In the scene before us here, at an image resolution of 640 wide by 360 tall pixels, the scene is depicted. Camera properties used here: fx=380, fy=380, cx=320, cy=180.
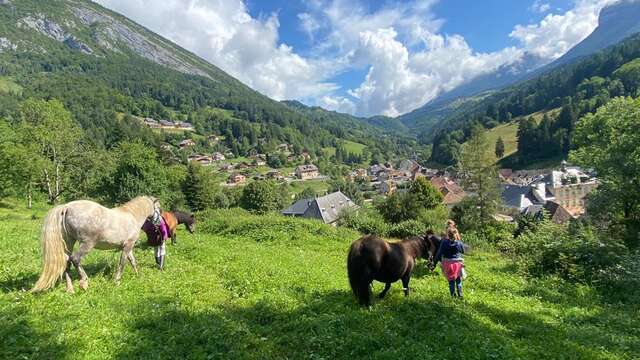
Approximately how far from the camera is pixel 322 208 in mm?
87375

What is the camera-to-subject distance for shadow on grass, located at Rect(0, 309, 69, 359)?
7129 millimetres

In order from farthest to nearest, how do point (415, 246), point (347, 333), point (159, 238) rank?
point (159, 238)
point (415, 246)
point (347, 333)

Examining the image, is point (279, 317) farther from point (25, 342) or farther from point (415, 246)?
point (25, 342)

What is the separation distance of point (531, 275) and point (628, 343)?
9.81 m

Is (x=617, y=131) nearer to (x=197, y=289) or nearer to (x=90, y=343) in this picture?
(x=197, y=289)

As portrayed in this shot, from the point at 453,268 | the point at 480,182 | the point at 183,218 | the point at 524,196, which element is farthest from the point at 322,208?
the point at 453,268

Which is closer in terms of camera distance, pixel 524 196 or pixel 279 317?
pixel 279 317

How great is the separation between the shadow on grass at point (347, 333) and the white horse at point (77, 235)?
7.89 feet

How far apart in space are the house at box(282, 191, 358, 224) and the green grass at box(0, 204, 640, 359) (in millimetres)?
67672

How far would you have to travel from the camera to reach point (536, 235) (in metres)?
22.6

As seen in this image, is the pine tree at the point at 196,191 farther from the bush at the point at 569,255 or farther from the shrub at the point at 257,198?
the bush at the point at 569,255

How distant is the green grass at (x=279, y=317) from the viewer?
27.0 feet

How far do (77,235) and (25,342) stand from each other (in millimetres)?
3635

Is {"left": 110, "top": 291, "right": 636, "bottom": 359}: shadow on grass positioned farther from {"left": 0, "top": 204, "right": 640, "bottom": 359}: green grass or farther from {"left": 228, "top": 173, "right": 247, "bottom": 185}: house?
{"left": 228, "top": 173, "right": 247, "bottom": 185}: house
